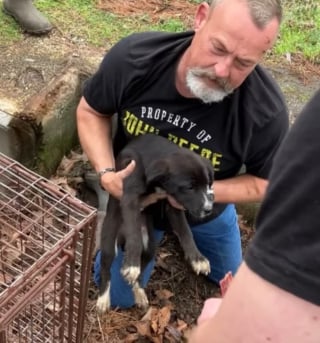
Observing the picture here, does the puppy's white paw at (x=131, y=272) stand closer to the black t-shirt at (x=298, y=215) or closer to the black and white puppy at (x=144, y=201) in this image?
the black and white puppy at (x=144, y=201)

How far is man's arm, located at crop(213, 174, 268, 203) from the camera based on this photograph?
10.8 feet

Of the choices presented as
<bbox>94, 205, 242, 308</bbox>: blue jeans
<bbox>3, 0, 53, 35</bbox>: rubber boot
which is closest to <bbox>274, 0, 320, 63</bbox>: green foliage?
<bbox>3, 0, 53, 35</bbox>: rubber boot

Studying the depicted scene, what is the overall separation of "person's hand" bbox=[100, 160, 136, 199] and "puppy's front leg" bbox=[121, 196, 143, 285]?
98 mm

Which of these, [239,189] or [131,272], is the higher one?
[239,189]

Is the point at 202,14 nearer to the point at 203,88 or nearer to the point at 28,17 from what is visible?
the point at 203,88

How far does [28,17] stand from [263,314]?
12.7 feet

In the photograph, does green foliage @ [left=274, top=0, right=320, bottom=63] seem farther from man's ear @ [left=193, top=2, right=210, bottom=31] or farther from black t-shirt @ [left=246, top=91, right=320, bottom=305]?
black t-shirt @ [left=246, top=91, right=320, bottom=305]

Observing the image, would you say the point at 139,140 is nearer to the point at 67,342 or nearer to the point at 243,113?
the point at 243,113

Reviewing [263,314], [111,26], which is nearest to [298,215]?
[263,314]

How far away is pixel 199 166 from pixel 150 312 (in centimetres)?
118

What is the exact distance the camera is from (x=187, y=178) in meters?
2.98

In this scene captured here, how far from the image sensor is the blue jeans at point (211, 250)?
3.67 metres

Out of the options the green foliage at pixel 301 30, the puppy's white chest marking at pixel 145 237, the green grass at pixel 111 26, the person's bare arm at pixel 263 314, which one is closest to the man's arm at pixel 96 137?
the puppy's white chest marking at pixel 145 237

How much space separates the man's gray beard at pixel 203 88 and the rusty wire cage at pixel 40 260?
2.58 feet
